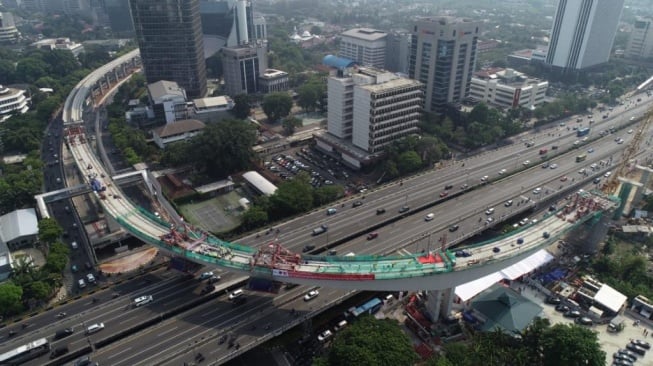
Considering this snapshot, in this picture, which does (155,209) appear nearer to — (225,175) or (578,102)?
(225,175)

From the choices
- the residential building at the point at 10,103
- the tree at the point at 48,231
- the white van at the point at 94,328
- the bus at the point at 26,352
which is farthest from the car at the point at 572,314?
the residential building at the point at 10,103

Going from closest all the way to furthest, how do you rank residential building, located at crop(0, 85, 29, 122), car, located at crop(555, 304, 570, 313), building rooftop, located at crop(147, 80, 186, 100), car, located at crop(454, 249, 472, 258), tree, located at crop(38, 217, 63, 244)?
car, located at crop(454, 249, 472, 258)
car, located at crop(555, 304, 570, 313)
tree, located at crop(38, 217, 63, 244)
building rooftop, located at crop(147, 80, 186, 100)
residential building, located at crop(0, 85, 29, 122)

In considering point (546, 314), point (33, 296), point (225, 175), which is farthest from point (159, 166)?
point (546, 314)

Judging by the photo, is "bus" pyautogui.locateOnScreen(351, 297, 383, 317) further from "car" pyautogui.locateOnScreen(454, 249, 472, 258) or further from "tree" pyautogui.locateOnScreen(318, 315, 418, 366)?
"car" pyautogui.locateOnScreen(454, 249, 472, 258)

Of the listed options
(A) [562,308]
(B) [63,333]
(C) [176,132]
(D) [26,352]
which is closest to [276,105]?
(C) [176,132]

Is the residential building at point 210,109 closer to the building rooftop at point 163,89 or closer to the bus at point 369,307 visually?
the building rooftop at point 163,89

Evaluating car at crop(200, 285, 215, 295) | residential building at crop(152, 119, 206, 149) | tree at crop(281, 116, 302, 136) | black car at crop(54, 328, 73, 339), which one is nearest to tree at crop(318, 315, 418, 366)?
car at crop(200, 285, 215, 295)
